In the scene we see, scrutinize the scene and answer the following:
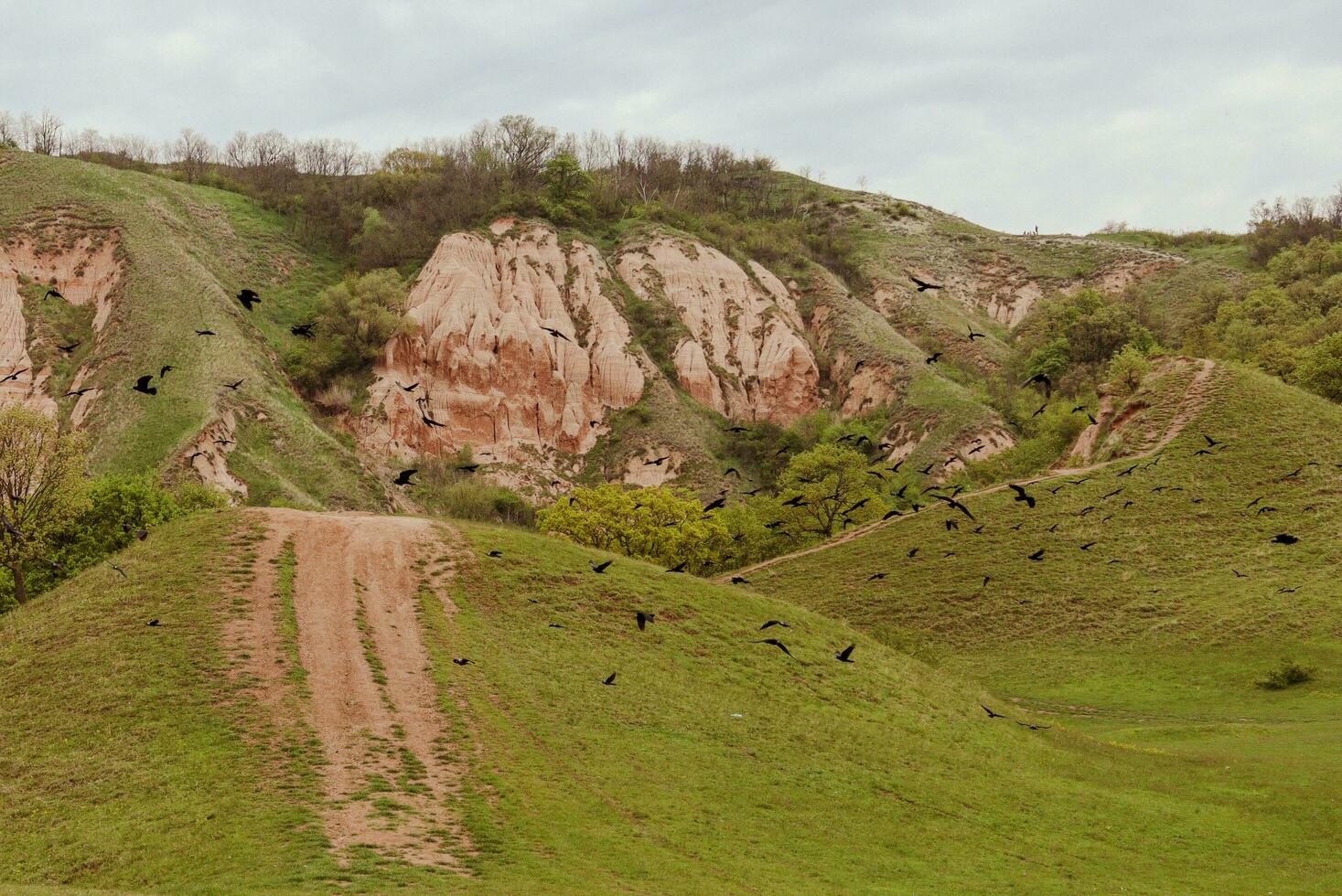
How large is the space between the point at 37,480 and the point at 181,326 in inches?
1834

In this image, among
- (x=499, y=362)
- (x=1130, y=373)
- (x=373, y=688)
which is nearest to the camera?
(x=373, y=688)

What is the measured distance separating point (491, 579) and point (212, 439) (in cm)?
5123

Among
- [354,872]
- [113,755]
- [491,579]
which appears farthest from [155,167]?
[354,872]

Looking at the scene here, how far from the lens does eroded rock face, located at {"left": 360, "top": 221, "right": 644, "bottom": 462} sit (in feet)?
361

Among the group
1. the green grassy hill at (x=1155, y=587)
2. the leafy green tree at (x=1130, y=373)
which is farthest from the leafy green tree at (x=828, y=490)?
the leafy green tree at (x=1130, y=373)

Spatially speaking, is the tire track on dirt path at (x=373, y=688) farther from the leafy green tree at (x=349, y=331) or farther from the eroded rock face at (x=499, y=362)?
the leafy green tree at (x=349, y=331)

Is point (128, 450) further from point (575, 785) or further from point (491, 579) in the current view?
point (575, 785)

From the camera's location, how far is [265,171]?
15112 cm

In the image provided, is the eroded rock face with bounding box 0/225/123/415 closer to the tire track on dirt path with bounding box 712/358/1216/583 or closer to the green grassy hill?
the tire track on dirt path with bounding box 712/358/1216/583

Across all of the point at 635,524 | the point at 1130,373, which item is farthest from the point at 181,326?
the point at 1130,373

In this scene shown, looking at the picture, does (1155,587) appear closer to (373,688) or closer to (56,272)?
(373,688)

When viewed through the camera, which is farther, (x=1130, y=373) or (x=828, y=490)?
(x=1130, y=373)

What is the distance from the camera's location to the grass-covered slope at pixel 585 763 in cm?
2431

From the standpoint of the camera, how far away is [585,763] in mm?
31203
